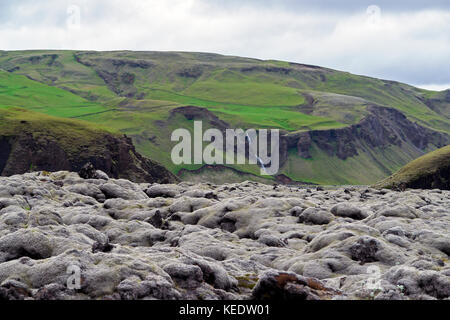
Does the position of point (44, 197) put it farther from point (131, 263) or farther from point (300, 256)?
point (131, 263)

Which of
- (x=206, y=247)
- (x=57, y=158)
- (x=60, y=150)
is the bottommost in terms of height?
(x=206, y=247)

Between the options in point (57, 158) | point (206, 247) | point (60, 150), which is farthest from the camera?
point (60, 150)

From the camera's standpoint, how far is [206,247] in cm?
4847

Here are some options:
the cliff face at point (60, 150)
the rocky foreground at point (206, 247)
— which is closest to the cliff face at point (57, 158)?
the cliff face at point (60, 150)

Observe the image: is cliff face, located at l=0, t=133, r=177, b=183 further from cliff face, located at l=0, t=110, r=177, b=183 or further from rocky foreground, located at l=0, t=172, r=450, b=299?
rocky foreground, located at l=0, t=172, r=450, b=299

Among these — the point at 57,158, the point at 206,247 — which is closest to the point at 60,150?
the point at 57,158

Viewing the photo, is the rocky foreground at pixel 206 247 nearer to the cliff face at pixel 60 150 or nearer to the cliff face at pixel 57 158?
the cliff face at pixel 57 158

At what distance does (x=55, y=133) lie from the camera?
187625 mm

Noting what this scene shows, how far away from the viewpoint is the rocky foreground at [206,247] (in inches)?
1076

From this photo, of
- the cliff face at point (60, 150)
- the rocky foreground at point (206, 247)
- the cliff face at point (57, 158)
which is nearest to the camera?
the rocky foreground at point (206, 247)

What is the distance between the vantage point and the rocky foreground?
89.7ft

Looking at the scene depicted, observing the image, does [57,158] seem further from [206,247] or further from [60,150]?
[206,247]

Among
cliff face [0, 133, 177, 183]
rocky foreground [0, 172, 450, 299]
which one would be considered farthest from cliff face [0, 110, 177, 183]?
rocky foreground [0, 172, 450, 299]
